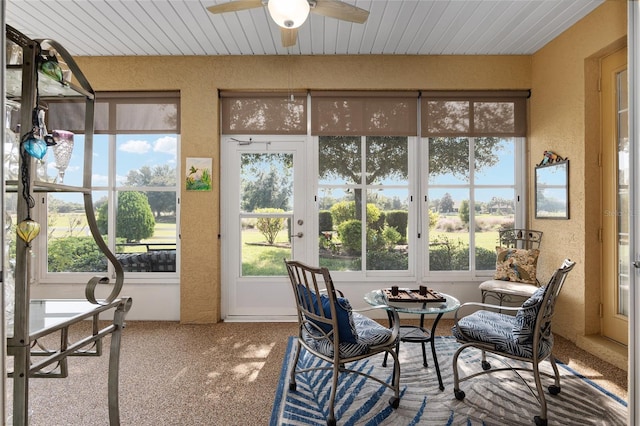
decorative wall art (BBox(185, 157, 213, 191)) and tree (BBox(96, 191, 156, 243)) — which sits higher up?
decorative wall art (BBox(185, 157, 213, 191))

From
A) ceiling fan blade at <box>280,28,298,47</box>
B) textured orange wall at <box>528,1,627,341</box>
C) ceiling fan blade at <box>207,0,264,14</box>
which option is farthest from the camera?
textured orange wall at <box>528,1,627,341</box>

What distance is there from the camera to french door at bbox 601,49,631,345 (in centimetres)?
300

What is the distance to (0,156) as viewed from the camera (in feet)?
3.64

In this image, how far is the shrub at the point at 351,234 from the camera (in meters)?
4.08

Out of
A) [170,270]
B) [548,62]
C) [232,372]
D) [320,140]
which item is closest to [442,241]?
[320,140]

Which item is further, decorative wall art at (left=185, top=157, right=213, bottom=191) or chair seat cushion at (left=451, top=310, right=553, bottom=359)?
decorative wall art at (left=185, top=157, right=213, bottom=191)

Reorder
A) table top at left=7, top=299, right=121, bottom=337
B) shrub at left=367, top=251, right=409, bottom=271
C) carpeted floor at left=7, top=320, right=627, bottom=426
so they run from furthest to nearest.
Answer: shrub at left=367, top=251, right=409, bottom=271 < carpeted floor at left=7, top=320, right=627, bottom=426 < table top at left=7, top=299, right=121, bottom=337

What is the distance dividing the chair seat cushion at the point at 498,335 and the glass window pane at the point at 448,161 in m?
1.98

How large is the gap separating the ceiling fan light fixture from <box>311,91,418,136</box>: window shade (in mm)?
1917

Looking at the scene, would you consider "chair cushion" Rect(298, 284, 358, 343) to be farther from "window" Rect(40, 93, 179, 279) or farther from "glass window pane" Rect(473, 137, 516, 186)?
"glass window pane" Rect(473, 137, 516, 186)

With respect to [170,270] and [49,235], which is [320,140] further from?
[49,235]

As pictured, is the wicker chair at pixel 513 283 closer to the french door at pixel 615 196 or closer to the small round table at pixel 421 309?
the french door at pixel 615 196

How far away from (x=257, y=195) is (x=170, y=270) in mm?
1393

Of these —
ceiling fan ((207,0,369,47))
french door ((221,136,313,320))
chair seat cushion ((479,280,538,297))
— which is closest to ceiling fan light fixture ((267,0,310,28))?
ceiling fan ((207,0,369,47))
